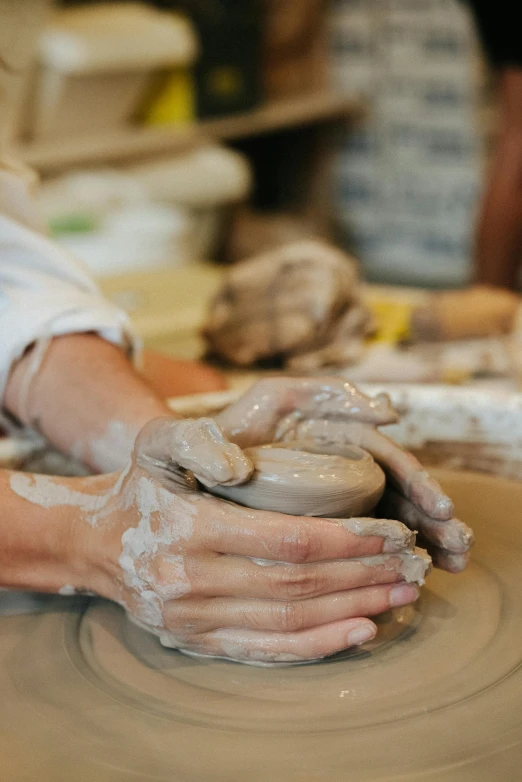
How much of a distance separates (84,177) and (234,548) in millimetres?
2466

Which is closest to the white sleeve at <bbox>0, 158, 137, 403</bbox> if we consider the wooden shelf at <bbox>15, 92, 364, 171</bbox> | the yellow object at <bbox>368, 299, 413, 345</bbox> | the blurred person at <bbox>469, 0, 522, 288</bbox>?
the yellow object at <bbox>368, 299, 413, 345</bbox>

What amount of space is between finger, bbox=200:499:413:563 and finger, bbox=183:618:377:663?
0.07 metres

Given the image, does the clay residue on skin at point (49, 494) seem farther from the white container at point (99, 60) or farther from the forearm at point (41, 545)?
the white container at point (99, 60)

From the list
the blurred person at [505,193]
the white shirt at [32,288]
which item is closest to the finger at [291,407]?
the white shirt at [32,288]

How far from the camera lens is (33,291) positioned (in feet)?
4.02

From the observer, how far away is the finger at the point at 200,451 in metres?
0.78

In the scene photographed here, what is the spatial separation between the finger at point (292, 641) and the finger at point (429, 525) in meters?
0.12

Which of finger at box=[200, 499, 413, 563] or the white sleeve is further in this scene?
the white sleeve

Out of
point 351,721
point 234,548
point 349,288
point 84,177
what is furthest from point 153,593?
point 84,177

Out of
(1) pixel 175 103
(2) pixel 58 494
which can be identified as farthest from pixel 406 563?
(1) pixel 175 103

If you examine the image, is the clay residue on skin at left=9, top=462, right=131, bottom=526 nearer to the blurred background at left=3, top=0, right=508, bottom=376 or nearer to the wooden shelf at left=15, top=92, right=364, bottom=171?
the blurred background at left=3, top=0, right=508, bottom=376

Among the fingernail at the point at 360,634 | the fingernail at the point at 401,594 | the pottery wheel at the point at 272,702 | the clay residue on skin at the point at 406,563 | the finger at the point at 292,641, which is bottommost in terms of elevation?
the pottery wheel at the point at 272,702

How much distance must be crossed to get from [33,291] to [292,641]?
2.03 ft

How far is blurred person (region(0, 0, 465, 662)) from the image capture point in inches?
31.9
